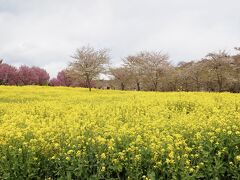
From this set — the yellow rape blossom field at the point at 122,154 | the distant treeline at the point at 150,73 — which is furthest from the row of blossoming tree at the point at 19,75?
the yellow rape blossom field at the point at 122,154

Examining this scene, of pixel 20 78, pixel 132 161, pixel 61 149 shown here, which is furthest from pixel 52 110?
pixel 20 78

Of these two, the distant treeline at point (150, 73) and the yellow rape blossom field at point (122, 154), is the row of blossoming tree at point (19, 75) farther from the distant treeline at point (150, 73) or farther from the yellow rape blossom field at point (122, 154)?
the yellow rape blossom field at point (122, 154)

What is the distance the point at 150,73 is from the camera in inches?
2697

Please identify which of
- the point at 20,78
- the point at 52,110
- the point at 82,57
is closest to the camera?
the point at 52,110

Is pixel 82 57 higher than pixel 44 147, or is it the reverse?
pixel 82 57

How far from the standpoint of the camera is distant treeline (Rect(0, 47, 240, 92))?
172 feet

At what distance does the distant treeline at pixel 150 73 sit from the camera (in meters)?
52.3

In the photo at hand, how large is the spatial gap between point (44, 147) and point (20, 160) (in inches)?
26.6

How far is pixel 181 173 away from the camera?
7.24 meters

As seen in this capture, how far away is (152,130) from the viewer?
9789 mm

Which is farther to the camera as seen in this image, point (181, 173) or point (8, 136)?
point (8, 136)

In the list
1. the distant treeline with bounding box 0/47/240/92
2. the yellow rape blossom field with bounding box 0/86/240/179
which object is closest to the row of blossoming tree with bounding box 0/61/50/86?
the distant treeline with bounding box 0/47/240/92

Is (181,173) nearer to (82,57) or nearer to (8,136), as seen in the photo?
(8,136)

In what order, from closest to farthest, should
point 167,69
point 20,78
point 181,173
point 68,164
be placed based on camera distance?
point 181,173 → point 68,164 → point 167,69 → point 20,78
